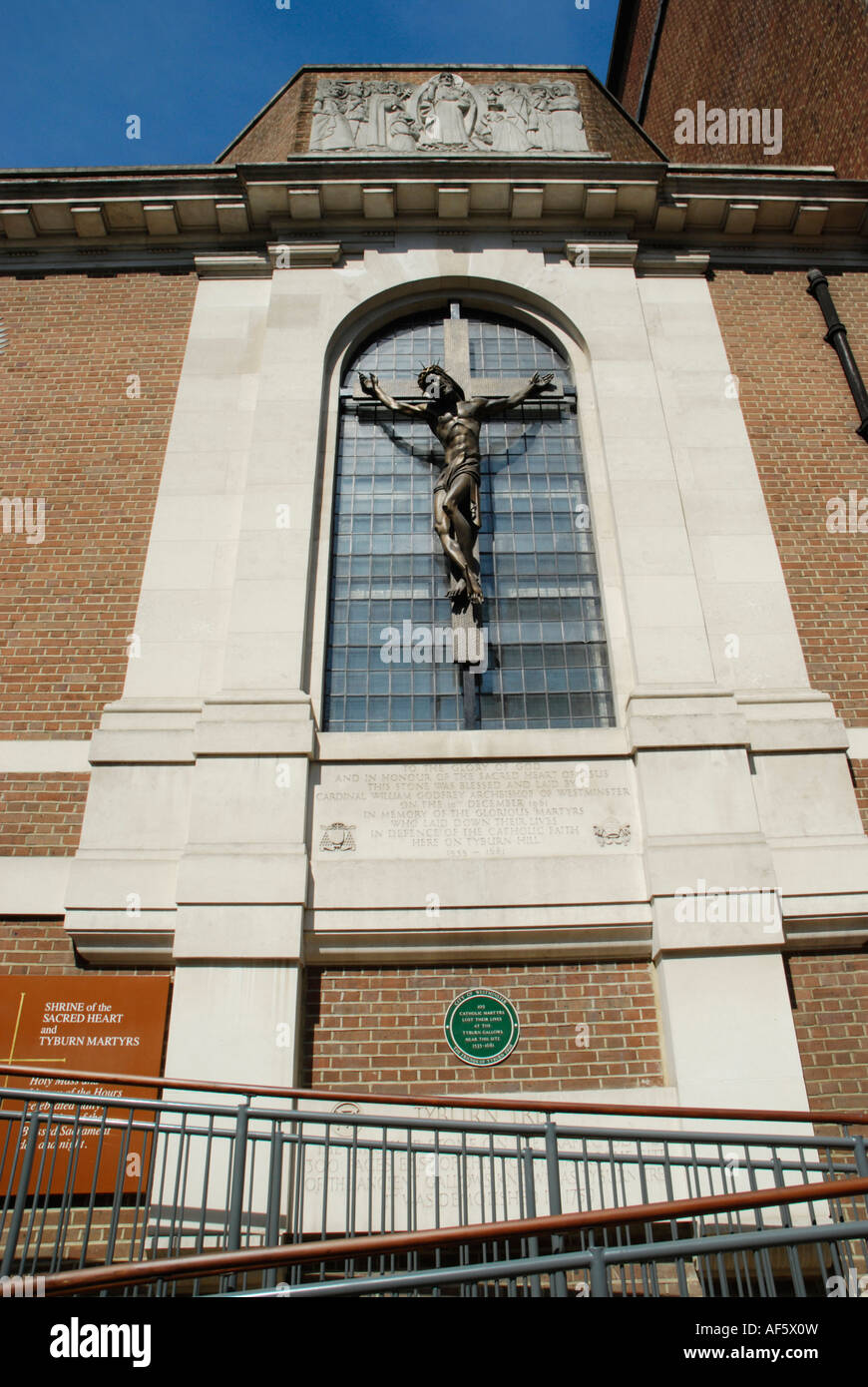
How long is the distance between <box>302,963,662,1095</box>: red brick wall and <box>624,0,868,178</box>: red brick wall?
1238 cm

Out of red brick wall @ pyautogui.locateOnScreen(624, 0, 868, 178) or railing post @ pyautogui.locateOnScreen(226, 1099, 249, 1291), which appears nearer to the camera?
railing post @ pyautogui.locateOnScreen(226, 1099, 249, 1291)

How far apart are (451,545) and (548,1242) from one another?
6.31 metres

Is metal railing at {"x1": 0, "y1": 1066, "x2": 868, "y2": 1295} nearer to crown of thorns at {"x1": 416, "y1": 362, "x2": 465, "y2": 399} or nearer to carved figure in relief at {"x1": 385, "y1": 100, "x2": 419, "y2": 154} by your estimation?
crown of thorns at {"x1": 416, "y1": 362, "x2": 465, "y2": 399}

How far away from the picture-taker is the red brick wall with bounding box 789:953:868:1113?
7254 millimetres

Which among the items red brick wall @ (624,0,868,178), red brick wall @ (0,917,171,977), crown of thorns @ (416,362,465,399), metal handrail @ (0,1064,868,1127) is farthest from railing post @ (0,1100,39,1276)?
red brick wall @ (624,0,868,178)

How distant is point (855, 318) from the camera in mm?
12039

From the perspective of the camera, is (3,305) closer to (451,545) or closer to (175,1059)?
(451,545)

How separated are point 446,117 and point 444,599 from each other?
777 cm

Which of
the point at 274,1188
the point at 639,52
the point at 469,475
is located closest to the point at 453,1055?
the point at 274,1188

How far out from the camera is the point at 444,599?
32.7 ft

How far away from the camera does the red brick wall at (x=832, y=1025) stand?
23.8 ft

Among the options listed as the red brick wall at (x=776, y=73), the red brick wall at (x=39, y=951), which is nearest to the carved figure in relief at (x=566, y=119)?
the red brick wall at (x=776, y=73)

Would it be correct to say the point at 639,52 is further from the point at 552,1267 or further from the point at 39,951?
the point at 552,1267
